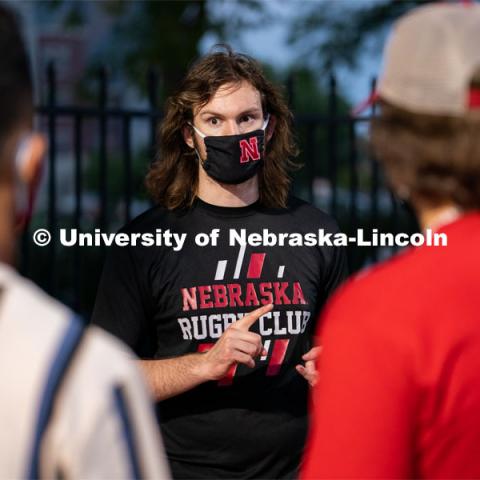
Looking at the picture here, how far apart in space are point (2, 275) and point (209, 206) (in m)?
2.31

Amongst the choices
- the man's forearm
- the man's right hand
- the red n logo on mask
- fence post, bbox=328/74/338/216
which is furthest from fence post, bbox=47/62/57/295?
the man's right hand

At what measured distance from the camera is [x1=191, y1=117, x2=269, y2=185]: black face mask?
3.85 meters

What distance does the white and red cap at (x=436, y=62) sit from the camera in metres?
1.69

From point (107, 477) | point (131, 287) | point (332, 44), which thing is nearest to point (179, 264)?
point (131, 287)

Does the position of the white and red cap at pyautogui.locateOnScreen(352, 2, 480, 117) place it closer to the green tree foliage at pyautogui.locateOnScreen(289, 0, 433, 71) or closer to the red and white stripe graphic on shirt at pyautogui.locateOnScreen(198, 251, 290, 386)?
the red and white stripe graphic on shirt at pyautogui.locateOnScreen(198, 251, 290, 386)

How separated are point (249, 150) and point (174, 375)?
3.07 ft

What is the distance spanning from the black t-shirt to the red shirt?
185 cm

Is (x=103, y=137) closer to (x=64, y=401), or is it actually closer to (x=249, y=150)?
(x=249, y=150)

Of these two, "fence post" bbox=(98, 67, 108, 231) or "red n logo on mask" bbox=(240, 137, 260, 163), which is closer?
"red n logo on mask" bbox=(240, 137, 260, 163)

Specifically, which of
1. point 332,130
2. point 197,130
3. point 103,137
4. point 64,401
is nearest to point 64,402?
point 64,401

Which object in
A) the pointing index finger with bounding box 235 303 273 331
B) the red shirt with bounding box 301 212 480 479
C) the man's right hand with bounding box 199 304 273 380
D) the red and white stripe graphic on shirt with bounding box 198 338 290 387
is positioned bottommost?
the red and white stripe graphic on shirt with bounding box 198 338 290 387

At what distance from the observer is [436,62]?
5.61 ft

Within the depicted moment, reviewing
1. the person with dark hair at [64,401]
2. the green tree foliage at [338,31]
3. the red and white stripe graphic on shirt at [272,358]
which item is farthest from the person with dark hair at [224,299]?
the green tree foliage at [338,31]

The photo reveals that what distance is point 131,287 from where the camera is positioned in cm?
354
